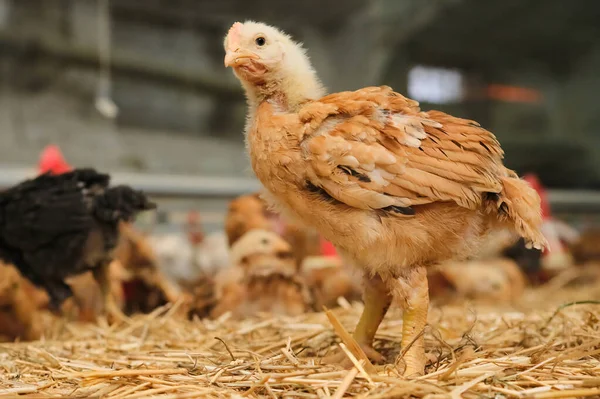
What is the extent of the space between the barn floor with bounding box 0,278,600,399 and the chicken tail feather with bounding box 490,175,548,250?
275 mm

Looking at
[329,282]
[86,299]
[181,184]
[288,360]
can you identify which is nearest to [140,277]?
[86,299]

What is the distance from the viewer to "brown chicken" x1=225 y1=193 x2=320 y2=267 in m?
2.67

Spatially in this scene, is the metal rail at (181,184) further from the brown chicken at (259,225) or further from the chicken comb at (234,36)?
the chicken comb at (234,36)

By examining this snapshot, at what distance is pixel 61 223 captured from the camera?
78.7 inches

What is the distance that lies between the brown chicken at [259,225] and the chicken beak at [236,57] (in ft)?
4.23

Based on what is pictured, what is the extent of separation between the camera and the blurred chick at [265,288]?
2.17m

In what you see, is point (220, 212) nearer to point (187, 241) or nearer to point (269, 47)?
point (187, 241)

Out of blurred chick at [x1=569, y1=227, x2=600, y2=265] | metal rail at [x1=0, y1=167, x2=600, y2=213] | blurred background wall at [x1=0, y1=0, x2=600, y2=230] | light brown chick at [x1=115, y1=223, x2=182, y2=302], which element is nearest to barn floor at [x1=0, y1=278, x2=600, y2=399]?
light brown chick at [x1=115, y1=223, x2=182, y2=302]

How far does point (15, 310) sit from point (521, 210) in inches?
74.3

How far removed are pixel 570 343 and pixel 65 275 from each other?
1742mm

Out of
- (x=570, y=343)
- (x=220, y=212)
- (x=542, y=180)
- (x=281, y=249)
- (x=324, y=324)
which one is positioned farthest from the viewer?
(x=542, y=180)

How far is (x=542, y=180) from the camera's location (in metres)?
4.30

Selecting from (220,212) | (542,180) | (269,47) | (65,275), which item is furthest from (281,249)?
(542,180)

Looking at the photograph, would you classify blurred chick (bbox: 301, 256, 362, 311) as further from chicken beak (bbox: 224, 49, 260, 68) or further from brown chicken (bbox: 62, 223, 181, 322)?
chicken beak (bbox: 224, 49, 260, 68)
